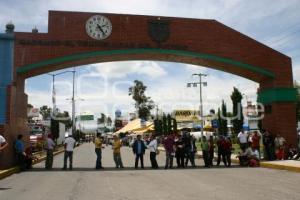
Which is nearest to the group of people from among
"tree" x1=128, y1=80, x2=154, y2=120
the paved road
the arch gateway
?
the arch gateway

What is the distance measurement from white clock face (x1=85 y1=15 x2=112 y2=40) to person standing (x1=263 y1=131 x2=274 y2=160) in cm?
959

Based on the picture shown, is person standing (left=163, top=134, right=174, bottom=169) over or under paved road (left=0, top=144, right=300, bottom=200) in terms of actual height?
over

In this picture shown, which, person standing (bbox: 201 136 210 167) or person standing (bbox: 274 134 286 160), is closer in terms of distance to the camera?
person standing (bbox: 201 136 210 167)

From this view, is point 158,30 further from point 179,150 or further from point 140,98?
point 140,98

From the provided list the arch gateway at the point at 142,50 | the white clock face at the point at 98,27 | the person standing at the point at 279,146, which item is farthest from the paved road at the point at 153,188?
the white clock face at the point at 98,27

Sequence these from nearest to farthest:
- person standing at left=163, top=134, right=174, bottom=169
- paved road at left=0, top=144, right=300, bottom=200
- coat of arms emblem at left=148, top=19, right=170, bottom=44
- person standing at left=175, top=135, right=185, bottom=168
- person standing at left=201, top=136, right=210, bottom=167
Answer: paved road at left=0, top=144, right=300, bottom=200 → person standing at left=163, top=134, right=174, bottom=169 → person standing at left=175, top=135, right=185, bottom=168 → person standing at left=201, top=136, right=210, bottom=167 → coat of arms emblem at left=148, top=19, right=170, bottom=44

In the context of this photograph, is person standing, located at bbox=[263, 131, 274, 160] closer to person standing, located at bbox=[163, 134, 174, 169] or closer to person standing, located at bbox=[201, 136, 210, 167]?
person standing, located at bbox=[201, 136, 210, 167]

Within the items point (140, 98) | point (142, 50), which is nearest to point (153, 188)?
point (142, 50)

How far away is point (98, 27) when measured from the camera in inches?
870

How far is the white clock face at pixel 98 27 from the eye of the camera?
22078 mm

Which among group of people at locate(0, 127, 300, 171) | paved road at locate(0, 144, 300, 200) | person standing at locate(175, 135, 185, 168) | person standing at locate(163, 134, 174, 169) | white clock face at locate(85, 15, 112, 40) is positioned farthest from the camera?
white clock face at locate(85, 15, 112, 40)

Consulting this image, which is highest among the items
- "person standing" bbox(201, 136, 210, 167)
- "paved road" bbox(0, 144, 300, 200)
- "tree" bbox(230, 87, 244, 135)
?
"tree" bbox(230, 87, 244, 135)

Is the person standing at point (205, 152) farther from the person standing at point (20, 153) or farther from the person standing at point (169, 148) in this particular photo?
the person standing at point (20, 153)

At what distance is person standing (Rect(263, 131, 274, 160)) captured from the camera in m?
22.9
